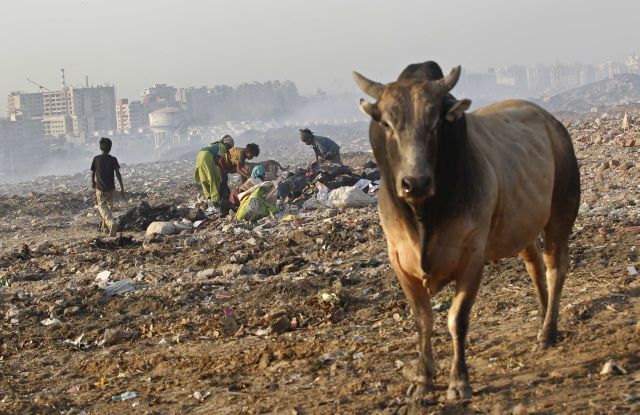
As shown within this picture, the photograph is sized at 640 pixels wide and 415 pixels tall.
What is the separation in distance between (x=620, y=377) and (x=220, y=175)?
1032cm

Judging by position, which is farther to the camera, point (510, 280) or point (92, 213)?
point (92, 213)

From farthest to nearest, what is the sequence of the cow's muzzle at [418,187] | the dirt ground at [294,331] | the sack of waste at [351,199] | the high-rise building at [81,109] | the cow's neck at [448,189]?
the high-rise building at [81,109] < the sack of waste at [351,199] < the dirt ground at [294,331] < the cow's neck at [448,189] < the cow's muzzle at [418,187]

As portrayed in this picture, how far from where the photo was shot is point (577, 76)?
184 metres

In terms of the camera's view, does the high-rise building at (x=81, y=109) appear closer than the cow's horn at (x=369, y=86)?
No

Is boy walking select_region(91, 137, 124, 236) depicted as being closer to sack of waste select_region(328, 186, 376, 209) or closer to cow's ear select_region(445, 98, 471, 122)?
sack of waste select_region(328, 186, 376, 209)

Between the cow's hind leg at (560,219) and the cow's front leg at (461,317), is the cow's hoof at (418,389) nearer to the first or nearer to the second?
the cow's front leg at (461,317)

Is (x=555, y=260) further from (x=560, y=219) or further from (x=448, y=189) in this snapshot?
(x=448, y=189)

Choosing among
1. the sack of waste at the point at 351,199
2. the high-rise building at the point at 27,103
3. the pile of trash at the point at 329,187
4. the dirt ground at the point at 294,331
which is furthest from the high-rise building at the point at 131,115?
the dirt ground at the point at 294,331

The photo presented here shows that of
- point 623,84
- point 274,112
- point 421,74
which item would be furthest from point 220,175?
point 274,112

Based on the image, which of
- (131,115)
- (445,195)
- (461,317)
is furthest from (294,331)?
(131,115)

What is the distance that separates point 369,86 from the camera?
13.1 ft

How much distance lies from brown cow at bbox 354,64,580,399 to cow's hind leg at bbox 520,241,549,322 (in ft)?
1.13

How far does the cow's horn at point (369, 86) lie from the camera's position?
3.96m

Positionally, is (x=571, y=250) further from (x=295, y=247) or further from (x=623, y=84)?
(x=623, y=84)
